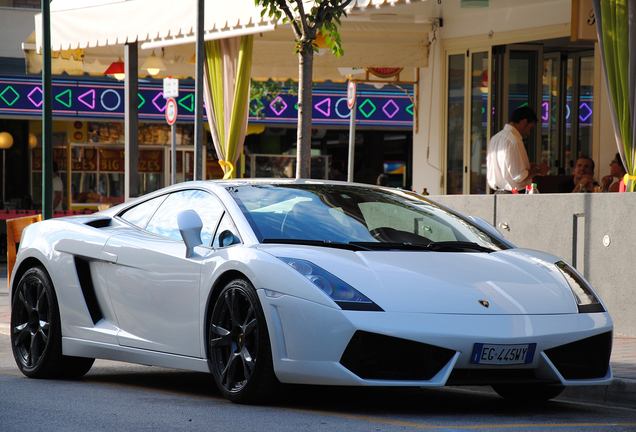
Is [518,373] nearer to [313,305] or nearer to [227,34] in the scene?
[313,305]

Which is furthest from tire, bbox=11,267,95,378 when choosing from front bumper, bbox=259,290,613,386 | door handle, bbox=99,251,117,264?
front bumper, bbox=259,290,613,386

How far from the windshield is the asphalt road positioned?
0.89 metres

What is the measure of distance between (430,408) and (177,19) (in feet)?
28.2

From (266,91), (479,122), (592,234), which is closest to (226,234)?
(592,234)

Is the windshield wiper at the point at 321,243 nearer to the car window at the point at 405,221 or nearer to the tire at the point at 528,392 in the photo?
the car window at the point at 405,221

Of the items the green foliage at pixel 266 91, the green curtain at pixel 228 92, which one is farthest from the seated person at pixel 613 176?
the green foliage at pixel 266 91

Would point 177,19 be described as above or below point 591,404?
above

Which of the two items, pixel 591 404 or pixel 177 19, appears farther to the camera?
pixel 177 19

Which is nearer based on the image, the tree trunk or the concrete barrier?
the concrete barrier

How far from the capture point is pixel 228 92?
1280cm

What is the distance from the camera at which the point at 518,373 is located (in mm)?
4926

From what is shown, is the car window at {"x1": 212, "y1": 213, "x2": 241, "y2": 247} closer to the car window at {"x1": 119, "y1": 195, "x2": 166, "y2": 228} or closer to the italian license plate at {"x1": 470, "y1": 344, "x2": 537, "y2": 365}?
the car window at {"x1": 119, "y1": 195, "x2": 166, "y2": 228}

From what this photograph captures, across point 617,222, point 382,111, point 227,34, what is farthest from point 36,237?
point 382,111

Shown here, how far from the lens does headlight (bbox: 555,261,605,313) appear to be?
17.1 ft
